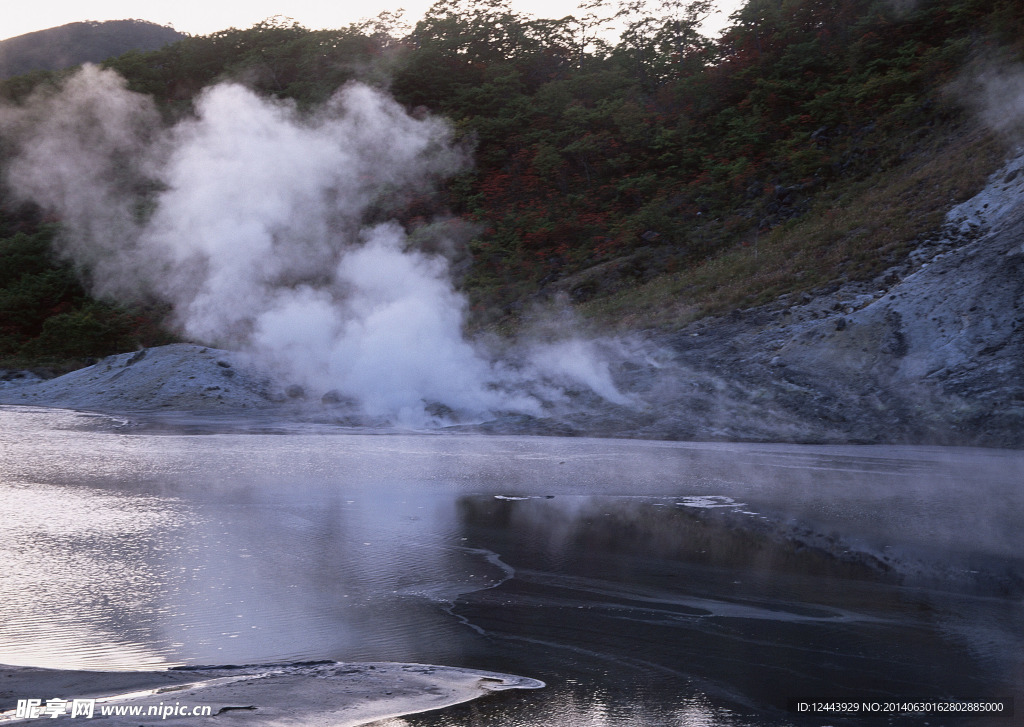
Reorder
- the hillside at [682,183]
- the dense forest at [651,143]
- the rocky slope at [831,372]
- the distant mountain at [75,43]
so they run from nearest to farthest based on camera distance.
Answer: the rocky slope at [831,372] → the hillside at [682,183] → the dense forest at [651,143] → the distant mountain at [75,43]

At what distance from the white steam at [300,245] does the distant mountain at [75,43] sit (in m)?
108

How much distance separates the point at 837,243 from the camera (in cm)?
2292

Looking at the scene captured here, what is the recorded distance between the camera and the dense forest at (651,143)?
2500 centimetres

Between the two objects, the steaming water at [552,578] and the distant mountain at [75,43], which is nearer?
the steaming water at [552,578]

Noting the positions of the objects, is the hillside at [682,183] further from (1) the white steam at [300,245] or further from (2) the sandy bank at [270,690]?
(2) the sandy bank at [270,690]

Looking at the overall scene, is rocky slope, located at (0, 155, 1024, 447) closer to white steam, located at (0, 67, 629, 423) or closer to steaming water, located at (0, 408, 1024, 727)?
white steam, located at (0, 67, 629, 423)

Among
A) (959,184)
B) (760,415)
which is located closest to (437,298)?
(760,415)

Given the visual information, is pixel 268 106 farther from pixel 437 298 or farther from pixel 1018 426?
pixel 1018 426

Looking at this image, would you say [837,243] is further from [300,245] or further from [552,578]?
[552,578]

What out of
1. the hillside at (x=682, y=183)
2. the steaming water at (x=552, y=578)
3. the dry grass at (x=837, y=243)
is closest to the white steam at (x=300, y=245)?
the hillside at (x=682, y=183)

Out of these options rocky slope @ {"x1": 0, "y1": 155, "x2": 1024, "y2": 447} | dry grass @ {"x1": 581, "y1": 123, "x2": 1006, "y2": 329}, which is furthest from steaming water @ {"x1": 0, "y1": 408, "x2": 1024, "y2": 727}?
dry grass @ {"x1": 581, "y1": 123, "x2": 1006, "y2": 329}

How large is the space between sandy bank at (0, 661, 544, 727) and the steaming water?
0.17m

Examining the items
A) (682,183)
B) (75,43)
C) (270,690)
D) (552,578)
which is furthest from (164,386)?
(75,43)

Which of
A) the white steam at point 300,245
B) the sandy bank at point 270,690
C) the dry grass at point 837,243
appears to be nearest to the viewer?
the sandy bank at point 270,690
